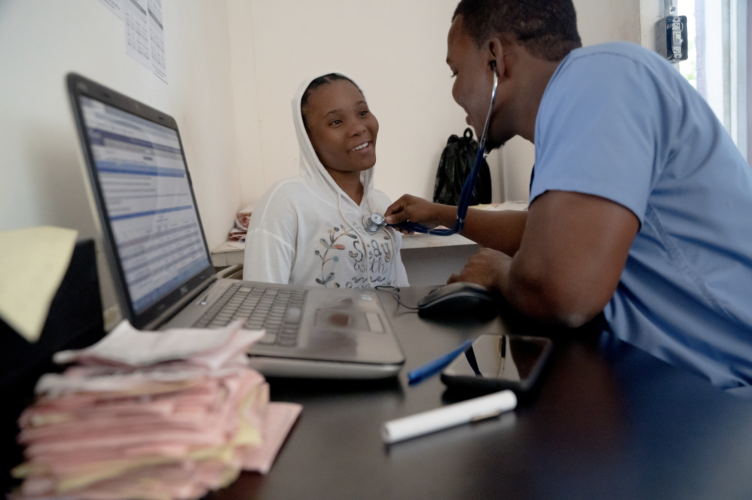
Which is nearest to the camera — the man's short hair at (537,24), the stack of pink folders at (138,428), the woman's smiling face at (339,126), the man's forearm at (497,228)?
the stack of pink folders at (138,428)

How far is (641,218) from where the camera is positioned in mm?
608

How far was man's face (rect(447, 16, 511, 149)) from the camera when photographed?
36.6 inches

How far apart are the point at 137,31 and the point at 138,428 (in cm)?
88

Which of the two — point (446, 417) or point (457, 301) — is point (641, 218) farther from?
point (446, 417)

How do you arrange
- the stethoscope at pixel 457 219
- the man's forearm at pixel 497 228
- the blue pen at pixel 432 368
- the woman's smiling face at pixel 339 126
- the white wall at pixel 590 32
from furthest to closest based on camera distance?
the white wall at pixel 590 32 → the woman's smiling face at pixel 339 126 → the man's forearm at pixel 497 228 → the stethoscope at pixel 457 219 → the blue pen at pixel 432 368

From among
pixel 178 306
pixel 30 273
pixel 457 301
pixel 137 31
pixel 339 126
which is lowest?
pixel 457 301

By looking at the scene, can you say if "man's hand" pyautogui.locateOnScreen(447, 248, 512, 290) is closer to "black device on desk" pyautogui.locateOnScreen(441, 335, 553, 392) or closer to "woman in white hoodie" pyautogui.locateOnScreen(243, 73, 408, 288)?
"black device on desk" pyautogui.locateOnScreen(441, 335, 553, 392)

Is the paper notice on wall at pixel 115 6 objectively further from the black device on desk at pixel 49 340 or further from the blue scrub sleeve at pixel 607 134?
the blue scrub sleeve at pixel 607 134

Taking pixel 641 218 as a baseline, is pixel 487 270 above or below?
below

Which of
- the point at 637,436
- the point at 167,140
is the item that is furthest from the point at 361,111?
the point at 637,436

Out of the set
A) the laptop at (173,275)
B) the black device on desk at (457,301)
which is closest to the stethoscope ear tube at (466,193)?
the black device on desk at (457,301)

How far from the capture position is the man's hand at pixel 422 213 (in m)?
1.24

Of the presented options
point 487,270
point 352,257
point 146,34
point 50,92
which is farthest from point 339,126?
point 50,92

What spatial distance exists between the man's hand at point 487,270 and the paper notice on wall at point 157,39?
32.0 inches
